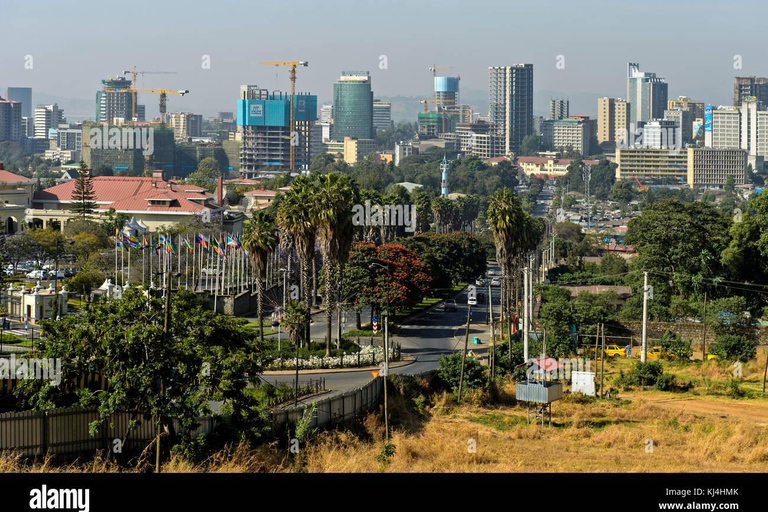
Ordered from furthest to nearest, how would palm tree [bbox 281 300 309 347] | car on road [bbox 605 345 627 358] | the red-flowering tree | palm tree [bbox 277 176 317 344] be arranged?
the red-flowering tree
car on road [bbox 605 345 627 358]
palm tree [bbox 277 176 317 344]
palm tree [bbox 281 300 309 347]

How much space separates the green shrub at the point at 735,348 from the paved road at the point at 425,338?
12697mm

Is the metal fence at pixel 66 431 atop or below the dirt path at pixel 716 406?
atop

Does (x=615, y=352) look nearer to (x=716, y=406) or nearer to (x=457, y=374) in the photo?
(x=716, y=406)

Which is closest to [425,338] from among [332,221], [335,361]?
[332,221]

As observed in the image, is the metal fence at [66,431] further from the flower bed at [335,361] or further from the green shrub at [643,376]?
the green shrub at [643,376]

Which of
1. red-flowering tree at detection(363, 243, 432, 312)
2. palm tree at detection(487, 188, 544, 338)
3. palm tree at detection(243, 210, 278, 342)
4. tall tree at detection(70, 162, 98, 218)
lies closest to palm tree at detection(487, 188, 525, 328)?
palm tree at detection(487, 188, 544, 338)

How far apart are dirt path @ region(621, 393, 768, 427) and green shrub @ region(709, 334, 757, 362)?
11.4 meters

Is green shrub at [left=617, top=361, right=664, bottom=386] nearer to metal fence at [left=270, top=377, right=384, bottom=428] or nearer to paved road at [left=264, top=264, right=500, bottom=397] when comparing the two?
paved road at [left=264, top=264, right=500, bottom=397]

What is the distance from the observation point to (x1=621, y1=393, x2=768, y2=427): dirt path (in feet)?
126

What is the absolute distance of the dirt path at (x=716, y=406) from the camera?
38500 millimetres

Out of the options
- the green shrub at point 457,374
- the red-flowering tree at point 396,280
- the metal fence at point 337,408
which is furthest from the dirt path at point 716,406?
the red-flowering tree at point 396,280

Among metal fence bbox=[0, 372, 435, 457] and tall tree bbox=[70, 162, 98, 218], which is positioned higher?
tall tree bbox=[70, 162, 98, 218]
